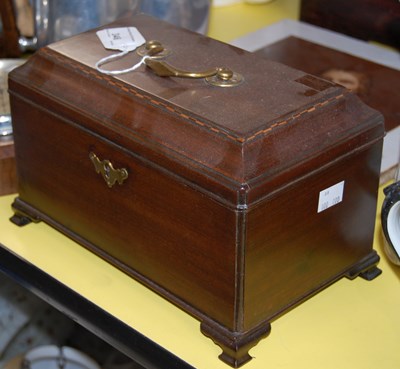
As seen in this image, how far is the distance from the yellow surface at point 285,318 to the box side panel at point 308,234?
35mm

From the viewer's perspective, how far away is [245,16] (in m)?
1.80

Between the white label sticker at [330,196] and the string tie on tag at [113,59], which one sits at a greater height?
the string tie on tag at [113,59]

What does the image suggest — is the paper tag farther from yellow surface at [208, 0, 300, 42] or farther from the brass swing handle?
yellow surface at [208, 0, 300, 42]

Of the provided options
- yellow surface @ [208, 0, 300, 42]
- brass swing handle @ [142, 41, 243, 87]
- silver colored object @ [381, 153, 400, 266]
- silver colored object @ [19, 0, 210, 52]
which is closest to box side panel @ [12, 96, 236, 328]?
brass swing handle @ [142, 41, 243, 87]

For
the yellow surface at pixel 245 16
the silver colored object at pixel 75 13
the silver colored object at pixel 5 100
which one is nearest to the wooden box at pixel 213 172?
the silver colored object at pixel 5 100

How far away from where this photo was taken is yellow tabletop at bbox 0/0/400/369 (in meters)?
1.03

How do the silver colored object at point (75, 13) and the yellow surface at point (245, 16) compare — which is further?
the yellow surface at point (245, 16)

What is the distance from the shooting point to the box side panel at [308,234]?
3.19ft

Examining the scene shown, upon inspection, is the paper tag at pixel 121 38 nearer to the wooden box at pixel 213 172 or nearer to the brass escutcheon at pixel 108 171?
the wooden box at pixel 213 172

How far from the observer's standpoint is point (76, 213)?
1166mm

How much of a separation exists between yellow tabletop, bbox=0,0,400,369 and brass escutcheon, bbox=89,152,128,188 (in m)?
0.14

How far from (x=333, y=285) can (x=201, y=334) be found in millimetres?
189

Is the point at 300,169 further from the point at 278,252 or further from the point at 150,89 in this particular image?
the point at 150,89

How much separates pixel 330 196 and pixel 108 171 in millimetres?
257
